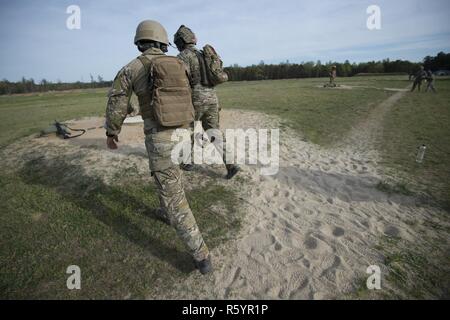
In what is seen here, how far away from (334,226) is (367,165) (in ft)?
9.87

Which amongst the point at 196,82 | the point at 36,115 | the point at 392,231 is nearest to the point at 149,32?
the point at 196,82

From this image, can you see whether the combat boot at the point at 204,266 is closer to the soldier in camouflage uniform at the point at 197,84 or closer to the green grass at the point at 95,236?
the green grass at the point at 95,236

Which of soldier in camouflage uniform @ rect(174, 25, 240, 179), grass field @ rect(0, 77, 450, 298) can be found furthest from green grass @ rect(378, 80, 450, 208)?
soldier in camouflage uniform @ rect(174, 25, 240, 179)

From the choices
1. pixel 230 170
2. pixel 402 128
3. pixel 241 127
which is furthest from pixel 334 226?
pixel 402 128

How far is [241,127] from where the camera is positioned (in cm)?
934

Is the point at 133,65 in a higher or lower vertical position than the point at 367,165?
higher

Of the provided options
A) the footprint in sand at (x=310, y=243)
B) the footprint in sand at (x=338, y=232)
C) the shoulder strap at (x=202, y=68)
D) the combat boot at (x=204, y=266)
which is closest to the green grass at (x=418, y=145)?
the footprint in sand at (x=338, y=232)

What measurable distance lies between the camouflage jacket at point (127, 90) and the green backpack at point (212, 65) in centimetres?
159

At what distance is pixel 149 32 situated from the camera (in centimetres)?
306

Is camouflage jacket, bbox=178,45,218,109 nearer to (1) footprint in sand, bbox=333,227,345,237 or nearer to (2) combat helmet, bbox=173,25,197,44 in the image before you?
(2) combat helmet, bbox=173,25,197,44

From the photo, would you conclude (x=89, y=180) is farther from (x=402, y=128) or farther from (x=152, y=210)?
(x=402, y=128)

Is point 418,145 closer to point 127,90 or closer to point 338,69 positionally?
point 127,90

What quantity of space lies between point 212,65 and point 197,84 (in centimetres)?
42

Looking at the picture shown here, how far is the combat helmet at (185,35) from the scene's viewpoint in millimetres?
4477
